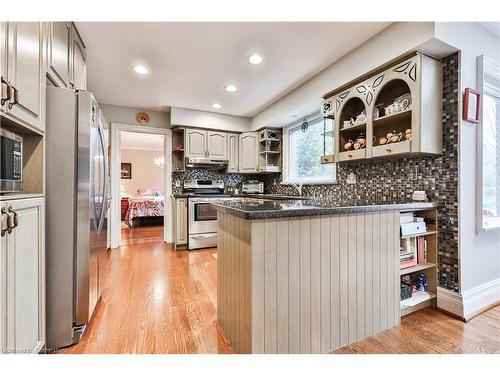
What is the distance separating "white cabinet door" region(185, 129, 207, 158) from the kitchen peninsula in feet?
8.88

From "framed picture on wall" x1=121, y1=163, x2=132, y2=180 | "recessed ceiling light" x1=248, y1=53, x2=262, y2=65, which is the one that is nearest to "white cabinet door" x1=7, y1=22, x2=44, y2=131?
"recessed ceiling light" x1=248, y1=53, x2=262, y2=65

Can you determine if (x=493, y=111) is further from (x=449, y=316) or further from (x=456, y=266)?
(x=449, y=316)

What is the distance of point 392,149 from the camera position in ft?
6.57

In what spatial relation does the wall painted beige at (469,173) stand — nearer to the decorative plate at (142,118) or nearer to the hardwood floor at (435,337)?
the hardwood floor at (435,337)

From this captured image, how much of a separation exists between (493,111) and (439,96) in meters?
0.76

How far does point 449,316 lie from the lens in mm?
1860

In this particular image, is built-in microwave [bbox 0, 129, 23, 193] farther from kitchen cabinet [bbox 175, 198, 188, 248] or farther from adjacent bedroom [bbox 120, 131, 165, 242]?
adjacent bedroom [bbox 120, 131, 165, 242]

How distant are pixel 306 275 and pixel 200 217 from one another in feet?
9.44

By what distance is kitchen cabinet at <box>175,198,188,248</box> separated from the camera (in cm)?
392

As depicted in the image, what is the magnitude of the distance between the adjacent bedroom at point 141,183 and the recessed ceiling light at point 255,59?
4.27 meters

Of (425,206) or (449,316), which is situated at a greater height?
(425,206)
